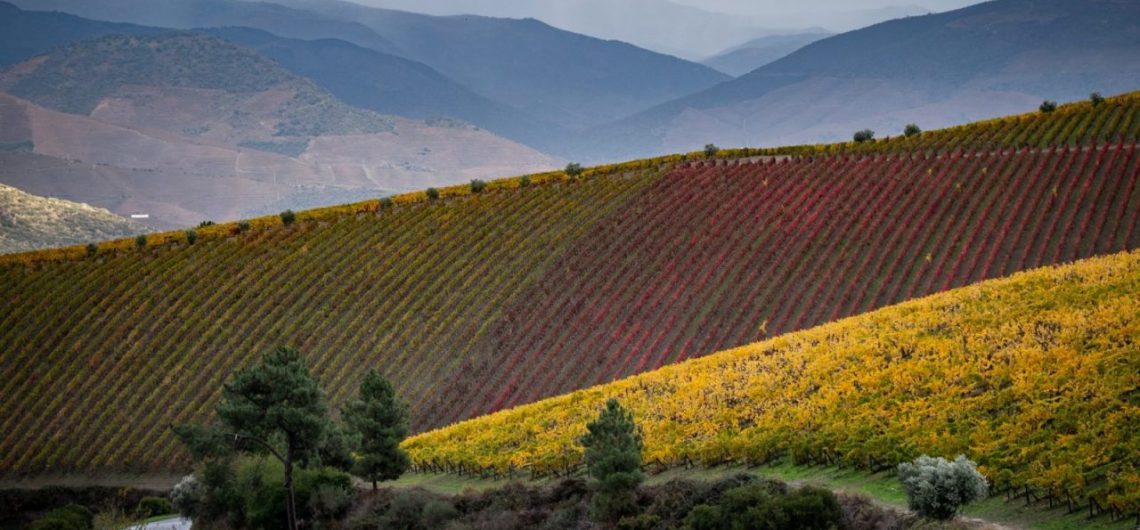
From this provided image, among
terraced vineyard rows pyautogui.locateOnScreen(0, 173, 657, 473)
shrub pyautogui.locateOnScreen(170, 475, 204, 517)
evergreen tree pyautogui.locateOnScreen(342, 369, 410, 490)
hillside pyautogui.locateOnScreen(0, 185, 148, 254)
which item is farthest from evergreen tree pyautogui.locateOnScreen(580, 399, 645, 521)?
hillside pyautogui.locateOnScreen(0, 185, 148, 254)

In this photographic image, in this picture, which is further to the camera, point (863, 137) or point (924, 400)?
point (863, 137)

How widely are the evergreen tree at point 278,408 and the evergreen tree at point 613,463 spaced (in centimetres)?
1132

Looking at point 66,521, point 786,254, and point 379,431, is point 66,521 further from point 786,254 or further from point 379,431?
point 786,254

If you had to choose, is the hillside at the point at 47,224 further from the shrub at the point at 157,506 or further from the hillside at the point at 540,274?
the shrub at the point at 157,506

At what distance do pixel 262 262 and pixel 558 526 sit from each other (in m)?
48.3

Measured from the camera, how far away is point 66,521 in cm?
3991

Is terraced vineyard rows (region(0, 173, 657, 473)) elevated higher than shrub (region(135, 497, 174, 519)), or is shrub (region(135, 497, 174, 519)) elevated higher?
terraced vineyard rows (region(0, 173, 657, 473))

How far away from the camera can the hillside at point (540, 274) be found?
53.0 m

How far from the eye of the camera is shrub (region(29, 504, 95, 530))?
39.3m

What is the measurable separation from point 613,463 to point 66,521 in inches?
937

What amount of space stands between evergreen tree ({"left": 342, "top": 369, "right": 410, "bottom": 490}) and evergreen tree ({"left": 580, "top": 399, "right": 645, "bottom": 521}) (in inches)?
424

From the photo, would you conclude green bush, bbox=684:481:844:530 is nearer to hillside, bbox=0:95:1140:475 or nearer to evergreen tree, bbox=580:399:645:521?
evergreen tree, bbox=580:399:645:521

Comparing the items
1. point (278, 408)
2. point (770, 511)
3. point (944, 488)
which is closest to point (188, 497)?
point (278, 408)

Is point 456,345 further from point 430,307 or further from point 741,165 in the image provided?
point 741,165
